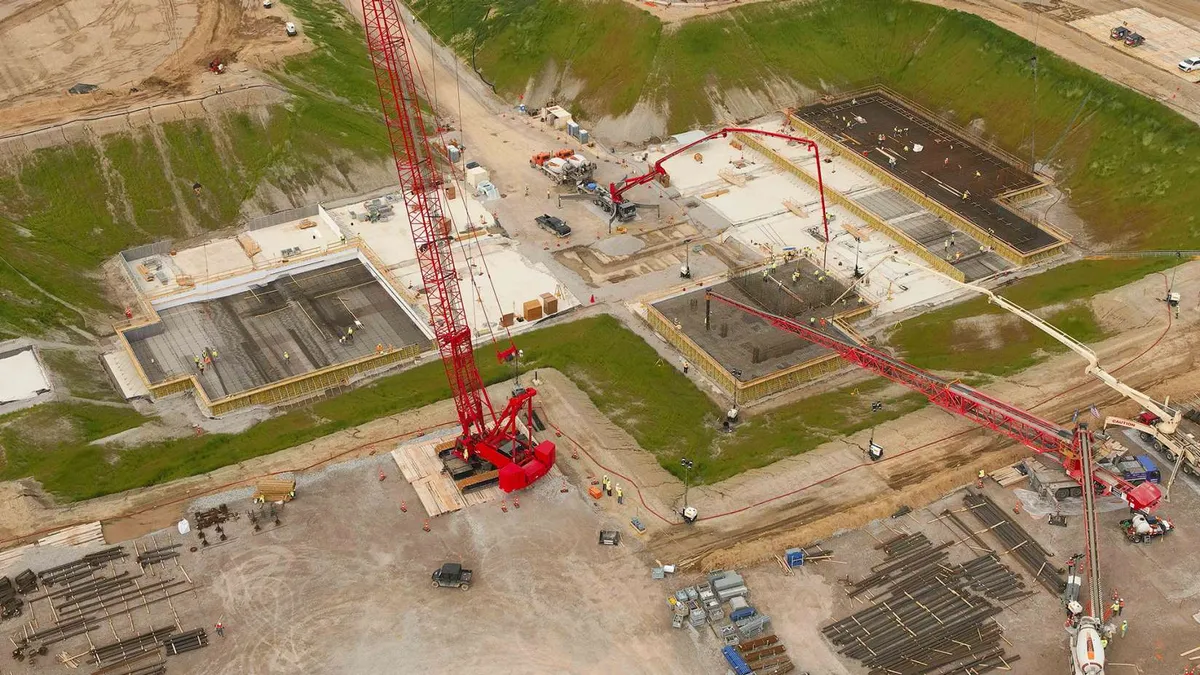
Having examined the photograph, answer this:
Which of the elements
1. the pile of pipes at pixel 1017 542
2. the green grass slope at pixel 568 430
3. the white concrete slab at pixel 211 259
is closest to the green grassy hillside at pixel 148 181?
the white concrete slab at pixel 211 259

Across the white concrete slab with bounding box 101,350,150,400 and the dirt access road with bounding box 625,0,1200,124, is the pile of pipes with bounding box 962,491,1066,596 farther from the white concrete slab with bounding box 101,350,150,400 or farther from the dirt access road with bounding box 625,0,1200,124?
the white concrete slab with bounding box 101,350,150,400

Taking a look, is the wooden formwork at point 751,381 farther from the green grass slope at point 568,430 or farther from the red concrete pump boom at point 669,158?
the red concrete pump boom at point 669,158

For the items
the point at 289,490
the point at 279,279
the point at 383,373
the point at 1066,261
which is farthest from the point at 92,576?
the point at 1066,261

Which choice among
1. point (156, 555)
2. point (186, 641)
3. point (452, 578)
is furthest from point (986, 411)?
point (156, 555)

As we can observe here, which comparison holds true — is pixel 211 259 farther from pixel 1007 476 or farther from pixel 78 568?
pixel 1007 476

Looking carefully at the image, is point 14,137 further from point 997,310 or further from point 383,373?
point 997,310
